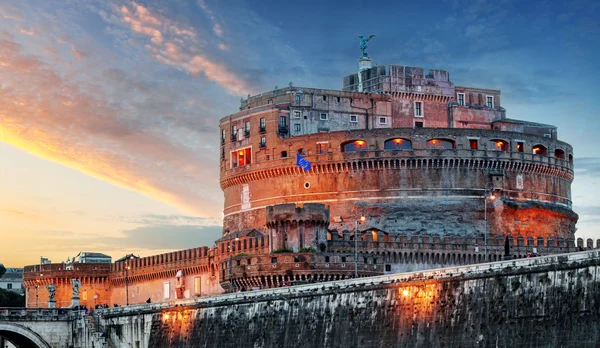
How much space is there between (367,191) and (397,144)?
4585mm

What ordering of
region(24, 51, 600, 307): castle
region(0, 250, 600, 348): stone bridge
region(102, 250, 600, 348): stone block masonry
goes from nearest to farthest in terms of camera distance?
region(102, 250, 600, 348): stone block masonry → region(0, 250, 600, 348): stone bridge → region(24, 51, 600, 307): castle

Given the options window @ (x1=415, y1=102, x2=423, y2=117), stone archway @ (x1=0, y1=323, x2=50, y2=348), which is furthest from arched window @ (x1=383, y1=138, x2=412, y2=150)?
stone archway @ (x1=0, y1=323, x2=50, y2=348)

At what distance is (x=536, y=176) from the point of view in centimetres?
9688

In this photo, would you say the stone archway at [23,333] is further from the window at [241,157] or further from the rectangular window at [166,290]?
the window at [241,157]

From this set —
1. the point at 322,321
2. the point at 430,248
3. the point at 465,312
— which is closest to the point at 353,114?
the point at 430,248

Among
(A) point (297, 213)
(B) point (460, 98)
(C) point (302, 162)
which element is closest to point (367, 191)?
(C) point (302, 162)

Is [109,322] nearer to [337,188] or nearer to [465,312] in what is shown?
[337,188]

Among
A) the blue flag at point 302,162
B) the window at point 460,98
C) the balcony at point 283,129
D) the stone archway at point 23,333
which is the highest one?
the window at point 460,98

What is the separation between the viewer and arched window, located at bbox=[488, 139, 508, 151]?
3745 inches

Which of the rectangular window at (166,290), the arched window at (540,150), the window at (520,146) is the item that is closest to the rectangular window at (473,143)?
the window at (520,146)

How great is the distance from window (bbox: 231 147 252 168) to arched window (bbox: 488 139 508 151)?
20.4 m

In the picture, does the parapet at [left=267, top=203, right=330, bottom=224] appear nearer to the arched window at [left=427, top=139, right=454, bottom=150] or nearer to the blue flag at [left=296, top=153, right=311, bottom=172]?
the blue flag at [left=296, top=153, right=311, bottom=172]

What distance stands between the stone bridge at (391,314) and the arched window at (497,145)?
109 feet

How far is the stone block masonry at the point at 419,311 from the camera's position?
47319mm
